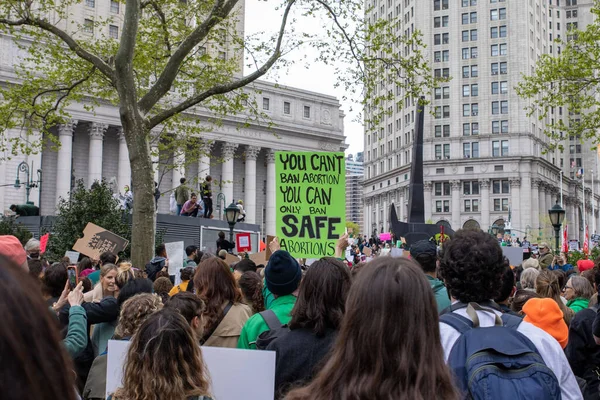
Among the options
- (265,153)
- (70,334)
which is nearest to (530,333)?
(70,334)

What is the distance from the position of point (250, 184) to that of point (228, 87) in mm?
55592

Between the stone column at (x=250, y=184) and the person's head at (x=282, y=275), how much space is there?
221 feet

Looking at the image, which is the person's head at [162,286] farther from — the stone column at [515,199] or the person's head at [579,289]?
the stone column at [515,199]

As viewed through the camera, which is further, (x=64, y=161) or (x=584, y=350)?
(x=64, y=161)

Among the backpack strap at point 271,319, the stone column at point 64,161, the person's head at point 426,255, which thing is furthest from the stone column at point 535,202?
the backpack strap at point 271,319

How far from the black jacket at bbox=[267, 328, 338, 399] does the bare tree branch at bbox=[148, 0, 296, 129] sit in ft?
45.1

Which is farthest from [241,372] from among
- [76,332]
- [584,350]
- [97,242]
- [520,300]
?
[97,242]

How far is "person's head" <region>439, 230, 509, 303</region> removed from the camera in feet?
11.4

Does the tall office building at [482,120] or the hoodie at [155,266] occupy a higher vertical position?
the tall office building at [482,120]

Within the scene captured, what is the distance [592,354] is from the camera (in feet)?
17.8

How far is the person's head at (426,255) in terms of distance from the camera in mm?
6676

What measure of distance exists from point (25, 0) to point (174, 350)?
1659 centimetres

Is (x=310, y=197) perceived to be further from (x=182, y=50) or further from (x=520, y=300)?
(x=182, y=50)

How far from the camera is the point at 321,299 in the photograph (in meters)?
3.95
